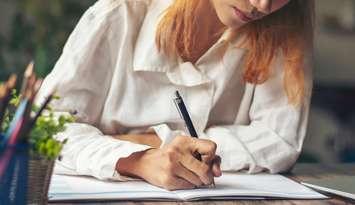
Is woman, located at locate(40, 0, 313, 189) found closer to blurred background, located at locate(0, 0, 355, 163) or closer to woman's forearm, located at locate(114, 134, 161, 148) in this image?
woman's forearm, located at locate(114, 134, 161, 148)

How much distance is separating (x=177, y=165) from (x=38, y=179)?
0.31 meters

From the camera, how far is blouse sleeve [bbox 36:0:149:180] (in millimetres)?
1071

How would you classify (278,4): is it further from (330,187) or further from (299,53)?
(330,187)

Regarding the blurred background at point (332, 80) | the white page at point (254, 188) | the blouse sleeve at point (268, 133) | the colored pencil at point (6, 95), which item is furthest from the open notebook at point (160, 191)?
the blurred background at point (332, 80)

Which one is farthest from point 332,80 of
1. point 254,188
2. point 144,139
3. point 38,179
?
point 38,179

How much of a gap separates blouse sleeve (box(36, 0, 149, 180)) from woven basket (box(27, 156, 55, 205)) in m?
0.27

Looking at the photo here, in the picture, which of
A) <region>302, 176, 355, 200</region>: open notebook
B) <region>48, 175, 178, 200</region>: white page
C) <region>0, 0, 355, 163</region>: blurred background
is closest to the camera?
<region>48, 175, 178, 200</region>: white page

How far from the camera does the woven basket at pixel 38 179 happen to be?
0.74 metres

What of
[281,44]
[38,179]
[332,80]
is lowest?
[332,80]

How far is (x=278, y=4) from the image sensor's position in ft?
3.90

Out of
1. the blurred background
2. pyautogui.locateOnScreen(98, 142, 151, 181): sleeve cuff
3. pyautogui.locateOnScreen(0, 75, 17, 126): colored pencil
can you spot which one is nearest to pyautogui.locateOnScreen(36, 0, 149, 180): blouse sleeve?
pyautogui.locateOnScreen(98, 142, 151, 181): sleeve cuff

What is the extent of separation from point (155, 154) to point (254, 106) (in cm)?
32

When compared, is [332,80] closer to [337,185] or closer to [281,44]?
[281,44]

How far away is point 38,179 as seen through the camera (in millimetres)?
762
